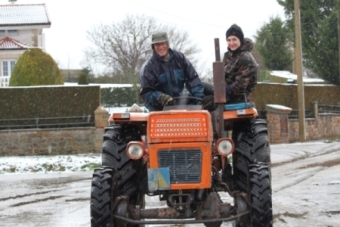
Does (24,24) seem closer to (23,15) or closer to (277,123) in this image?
(23,15)

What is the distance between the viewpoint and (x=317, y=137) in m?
40.0

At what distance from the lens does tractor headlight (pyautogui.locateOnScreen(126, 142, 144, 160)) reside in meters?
8.32

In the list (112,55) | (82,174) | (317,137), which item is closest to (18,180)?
(82,174)

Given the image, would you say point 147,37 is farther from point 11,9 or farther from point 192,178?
point 192,178

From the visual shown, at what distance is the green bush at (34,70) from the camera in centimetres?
3347

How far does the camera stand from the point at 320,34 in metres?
44.3

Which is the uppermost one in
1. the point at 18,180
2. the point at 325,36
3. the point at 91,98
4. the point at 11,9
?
the point at 11,9

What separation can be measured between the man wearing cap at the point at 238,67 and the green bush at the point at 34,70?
24.3 metres

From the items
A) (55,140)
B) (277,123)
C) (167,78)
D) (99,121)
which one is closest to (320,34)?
(277,123)

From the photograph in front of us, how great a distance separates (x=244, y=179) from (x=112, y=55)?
52459mm

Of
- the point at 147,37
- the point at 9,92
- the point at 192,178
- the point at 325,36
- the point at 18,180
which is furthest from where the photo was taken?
the point at 147,37

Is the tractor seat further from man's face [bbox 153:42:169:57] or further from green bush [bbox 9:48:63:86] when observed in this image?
green bush [bbox 9:48:63:86]

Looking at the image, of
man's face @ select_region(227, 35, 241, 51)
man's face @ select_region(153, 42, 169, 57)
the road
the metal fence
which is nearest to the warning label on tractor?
man's face @ select_region(153, 42, 169, 57)

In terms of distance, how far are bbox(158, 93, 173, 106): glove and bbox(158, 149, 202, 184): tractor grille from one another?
84 centimetres
